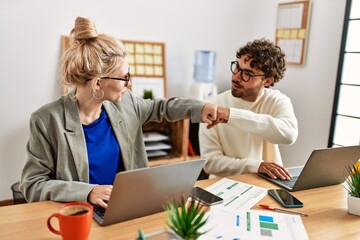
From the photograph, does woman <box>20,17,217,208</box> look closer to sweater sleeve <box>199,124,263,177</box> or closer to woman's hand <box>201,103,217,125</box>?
woman's hand <box>201,103,217,125</box>

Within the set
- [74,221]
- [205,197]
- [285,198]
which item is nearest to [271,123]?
[285,198]

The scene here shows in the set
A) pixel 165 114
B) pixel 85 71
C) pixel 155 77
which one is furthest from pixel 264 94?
pixel 155 77

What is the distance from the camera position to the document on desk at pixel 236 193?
1191 mm

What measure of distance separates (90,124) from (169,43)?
2052 mm

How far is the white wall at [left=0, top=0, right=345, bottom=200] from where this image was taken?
8.88ft

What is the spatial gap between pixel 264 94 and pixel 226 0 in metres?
1.94

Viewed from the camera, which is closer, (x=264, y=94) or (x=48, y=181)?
(x=48, y=181)

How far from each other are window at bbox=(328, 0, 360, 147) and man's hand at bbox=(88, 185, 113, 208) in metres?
2.38

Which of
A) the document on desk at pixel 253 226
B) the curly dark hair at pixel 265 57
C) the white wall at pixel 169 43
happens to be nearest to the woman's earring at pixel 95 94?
the document on desk at pixel 253 226

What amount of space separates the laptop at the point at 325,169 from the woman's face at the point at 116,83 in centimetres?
75

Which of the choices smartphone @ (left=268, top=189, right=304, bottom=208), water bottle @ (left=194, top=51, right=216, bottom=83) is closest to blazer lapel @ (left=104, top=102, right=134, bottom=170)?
smartphone @ (left=268, top=189, right=304, bottom=208)

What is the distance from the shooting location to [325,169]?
137 centimetres

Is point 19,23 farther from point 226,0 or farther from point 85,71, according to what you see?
point 226,0

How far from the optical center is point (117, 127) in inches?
58.4
